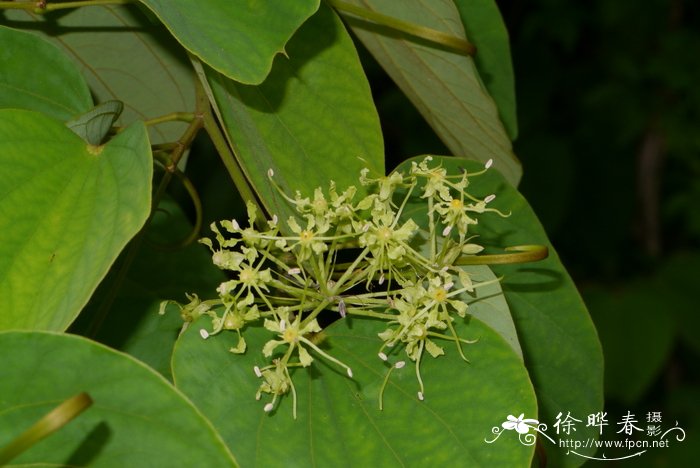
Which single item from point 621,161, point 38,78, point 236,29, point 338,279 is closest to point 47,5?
point 38,78

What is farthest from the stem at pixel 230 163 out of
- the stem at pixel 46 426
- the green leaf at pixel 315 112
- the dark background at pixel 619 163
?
the dark background at pixel 619 163

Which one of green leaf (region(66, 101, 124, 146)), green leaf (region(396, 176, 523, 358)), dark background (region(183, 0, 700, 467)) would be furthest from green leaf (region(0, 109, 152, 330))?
dark background (region(183, 0, 700, 467))

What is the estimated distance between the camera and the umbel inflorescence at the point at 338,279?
0.59 metres

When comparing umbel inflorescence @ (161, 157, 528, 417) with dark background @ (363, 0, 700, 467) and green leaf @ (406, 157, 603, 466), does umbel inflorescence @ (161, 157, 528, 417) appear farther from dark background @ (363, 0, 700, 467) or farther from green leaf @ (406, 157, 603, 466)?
dark background @ (363, 0, 700, 467)

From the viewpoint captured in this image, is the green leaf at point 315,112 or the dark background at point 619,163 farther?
the dark background at point 619,163

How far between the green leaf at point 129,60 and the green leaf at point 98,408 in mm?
372

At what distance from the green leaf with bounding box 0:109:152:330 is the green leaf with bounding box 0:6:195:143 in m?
0.21

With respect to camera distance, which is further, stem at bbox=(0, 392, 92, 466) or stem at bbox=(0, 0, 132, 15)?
stem at bbox=(0, 0, 132, 15)

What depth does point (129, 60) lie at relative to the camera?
836mm

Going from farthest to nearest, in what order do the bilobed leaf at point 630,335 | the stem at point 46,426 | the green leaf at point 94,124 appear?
1. the bilobed leaf at point 630,335
2. the green leaf at point 94,124
3. the stem at point 46,426

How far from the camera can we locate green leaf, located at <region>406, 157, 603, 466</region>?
0.76m

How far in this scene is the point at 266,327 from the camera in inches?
23.1

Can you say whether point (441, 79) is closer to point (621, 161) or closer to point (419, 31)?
point (419, 31)

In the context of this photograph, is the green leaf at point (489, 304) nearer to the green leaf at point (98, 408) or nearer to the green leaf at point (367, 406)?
the green leaf at point (367, 406)
